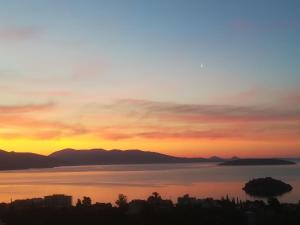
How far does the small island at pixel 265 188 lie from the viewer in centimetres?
9225

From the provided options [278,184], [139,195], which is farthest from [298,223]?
[278,184]

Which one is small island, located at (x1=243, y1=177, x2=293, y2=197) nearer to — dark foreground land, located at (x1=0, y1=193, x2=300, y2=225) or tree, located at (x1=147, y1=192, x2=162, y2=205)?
tree, located at (x1=147, y1=192, x2=162, y2=205)

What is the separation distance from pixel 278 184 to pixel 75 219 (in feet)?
212

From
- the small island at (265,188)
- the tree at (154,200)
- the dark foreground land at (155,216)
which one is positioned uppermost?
the tree at (154,200)

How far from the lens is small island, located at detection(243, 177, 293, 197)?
92250 millimetres

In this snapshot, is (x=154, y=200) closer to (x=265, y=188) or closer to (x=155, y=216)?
(x=155, y=216)

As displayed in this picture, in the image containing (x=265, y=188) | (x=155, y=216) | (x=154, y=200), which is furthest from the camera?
(x=265, y=188)

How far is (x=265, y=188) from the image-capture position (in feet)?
315

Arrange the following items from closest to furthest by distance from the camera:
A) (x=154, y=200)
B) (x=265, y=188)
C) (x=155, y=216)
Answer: (x=155, y=216), (x=154, y=200), (x=265, y=188)

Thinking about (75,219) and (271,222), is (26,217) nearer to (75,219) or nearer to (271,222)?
(75,219)

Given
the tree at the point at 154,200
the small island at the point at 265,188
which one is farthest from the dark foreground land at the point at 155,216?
the small island at the point at 265,188

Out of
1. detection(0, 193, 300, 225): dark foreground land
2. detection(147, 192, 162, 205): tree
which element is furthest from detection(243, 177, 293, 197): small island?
detection(0, 193, 300, 225): dark foreground land

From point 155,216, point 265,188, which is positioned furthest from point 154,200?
point 265,188

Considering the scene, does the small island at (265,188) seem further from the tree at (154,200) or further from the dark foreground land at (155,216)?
A: the dark foreground land at (155,216)
